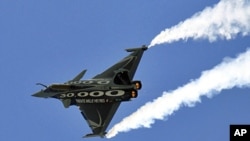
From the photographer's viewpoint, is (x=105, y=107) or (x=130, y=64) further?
(x=130, y=64)

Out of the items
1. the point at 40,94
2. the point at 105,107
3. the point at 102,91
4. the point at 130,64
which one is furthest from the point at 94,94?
the point at 40,94

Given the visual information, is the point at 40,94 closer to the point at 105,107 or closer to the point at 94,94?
the point at 94,94

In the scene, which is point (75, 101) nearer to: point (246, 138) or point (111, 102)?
point (111, 102)

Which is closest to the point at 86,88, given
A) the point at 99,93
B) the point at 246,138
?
the point at 99,93

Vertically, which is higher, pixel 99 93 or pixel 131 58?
pixel 131 58

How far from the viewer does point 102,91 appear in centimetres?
8031

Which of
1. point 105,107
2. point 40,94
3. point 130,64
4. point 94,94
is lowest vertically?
point 105,107

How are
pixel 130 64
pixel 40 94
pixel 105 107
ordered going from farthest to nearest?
pixel 40 94
pixel 130 64
pixel 105 107

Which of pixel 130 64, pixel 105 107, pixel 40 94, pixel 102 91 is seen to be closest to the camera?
pixel 102 91

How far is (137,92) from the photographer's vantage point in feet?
254

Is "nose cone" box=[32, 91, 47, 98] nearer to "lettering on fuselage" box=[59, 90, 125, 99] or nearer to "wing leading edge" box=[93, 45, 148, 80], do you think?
"lettering on fuselage" box=[59, 90, 125, 99]

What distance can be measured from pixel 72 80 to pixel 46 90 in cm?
390

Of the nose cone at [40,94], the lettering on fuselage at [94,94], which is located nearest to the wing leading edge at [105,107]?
the lettering on fuselage at [94,94]

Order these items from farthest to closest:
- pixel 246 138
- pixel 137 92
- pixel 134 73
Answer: pixel 134 73 → pixel 137 92 → pixel 246 138
